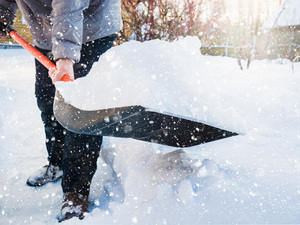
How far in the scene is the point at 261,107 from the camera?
2.69m

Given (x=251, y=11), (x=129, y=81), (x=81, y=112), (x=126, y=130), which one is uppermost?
(x=251, y=11)

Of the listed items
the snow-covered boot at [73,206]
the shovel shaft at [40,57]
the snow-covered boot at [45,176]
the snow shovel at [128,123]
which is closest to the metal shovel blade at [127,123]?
the snow shovel at [128,123]

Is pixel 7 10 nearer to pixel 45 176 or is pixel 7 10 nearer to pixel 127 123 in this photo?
pixel 45 176

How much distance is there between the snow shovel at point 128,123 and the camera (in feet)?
3.36

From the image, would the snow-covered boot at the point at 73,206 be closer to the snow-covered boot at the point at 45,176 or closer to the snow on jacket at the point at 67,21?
the snow-covered boot at the point at 45,176

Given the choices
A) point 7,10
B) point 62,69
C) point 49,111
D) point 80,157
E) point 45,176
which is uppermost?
point 7,10

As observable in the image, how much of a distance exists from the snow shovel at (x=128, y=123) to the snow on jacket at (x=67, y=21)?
0.59ft

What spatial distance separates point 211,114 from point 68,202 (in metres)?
0.94

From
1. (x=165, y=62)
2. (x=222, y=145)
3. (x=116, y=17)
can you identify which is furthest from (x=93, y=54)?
(x=222, y=145)

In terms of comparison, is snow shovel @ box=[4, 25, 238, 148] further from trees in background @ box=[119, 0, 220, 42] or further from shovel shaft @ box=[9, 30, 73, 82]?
trees in background @ box=[119, 0, 220, 42]

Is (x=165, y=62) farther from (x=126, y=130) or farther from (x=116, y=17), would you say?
(x=116, y=17)

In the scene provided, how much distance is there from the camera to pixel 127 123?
109 cm

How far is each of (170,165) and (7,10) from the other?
5.40ft

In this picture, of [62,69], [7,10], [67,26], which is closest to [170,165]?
[62,69]
